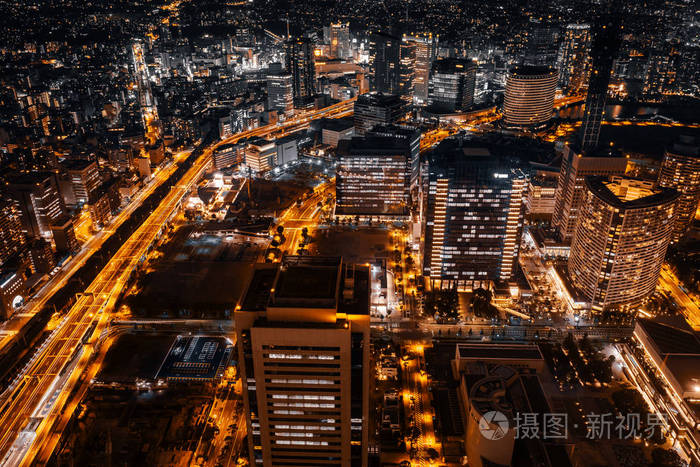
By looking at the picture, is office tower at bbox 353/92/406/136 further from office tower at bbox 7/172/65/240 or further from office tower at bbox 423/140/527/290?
office tower at bbox 7/172/65/240

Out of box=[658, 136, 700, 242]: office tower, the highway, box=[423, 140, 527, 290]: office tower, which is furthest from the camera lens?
box=[658, 136, 700, 242]: office tower

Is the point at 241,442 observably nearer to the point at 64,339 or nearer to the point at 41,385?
the point at 41,385

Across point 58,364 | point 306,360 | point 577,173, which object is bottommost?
point 58,364

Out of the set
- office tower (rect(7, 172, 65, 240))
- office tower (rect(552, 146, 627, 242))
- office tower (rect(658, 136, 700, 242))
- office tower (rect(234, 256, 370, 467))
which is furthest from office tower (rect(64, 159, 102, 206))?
office tower (rect(658, 136, 700, 242))
